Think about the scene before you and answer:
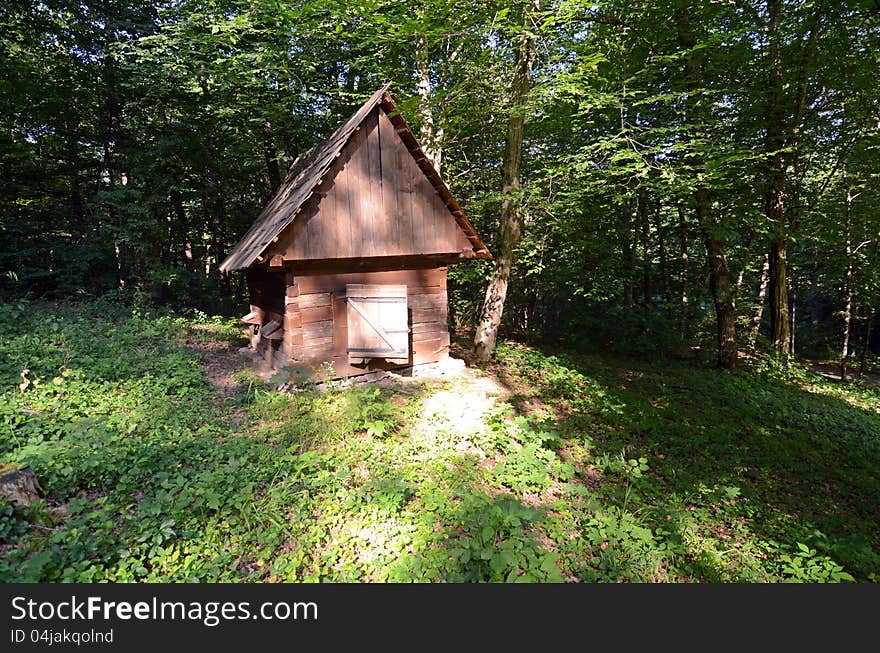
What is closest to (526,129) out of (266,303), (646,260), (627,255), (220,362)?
(627,255)

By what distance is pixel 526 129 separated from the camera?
1282 cm

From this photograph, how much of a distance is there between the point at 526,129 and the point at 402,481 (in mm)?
11869

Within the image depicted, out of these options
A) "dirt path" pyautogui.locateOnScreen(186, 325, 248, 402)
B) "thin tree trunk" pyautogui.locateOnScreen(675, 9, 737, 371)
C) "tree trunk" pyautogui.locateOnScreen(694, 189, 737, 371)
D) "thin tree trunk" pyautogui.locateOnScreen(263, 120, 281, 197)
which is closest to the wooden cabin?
"dirt path" pyautogui.locateOnScreen(186, 325, 248, 402)

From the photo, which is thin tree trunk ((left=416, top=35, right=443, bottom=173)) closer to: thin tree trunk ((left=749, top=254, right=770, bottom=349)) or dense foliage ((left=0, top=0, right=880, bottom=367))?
dense foliage ((left=0, top=0, right=880, bottom=367))

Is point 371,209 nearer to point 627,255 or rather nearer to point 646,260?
point 627,255

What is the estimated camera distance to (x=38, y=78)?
1242 cm

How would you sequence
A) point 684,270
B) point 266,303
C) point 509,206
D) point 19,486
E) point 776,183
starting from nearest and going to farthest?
point 19,486
point 266,303
point 509,206
point 776,183
point 684,270

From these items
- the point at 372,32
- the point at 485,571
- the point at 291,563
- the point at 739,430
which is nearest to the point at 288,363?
the point at 291,563

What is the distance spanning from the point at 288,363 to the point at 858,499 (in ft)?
30.6

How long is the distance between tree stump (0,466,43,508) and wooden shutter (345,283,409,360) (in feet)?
14.7

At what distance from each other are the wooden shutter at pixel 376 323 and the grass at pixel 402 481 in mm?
836

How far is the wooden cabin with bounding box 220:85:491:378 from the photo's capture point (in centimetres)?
707

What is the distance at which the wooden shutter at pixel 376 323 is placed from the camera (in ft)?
25.0

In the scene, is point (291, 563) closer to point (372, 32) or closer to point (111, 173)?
point (372, 32)
